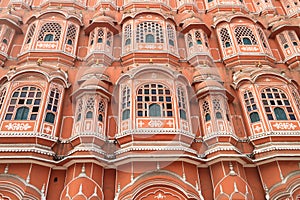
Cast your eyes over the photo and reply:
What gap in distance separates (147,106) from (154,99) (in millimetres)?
597

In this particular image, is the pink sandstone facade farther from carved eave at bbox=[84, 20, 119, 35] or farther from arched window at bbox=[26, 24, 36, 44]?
arched window at bbox=[26, 24, 36, 44]

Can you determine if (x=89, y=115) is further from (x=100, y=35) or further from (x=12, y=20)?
(x=12, y=20)

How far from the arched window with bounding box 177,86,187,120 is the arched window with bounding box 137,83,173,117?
46 centimetres

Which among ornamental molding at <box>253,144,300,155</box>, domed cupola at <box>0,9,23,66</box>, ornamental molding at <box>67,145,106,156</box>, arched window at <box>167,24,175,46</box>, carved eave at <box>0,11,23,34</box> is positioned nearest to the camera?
ornamental molding at <box>67,145,106,156</box>

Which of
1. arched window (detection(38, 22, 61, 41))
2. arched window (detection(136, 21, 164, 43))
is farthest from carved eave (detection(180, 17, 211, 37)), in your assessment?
arched window (detection(38, 22, 61, 41))

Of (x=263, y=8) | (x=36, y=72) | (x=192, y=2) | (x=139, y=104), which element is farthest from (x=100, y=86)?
(x=263, y=8)

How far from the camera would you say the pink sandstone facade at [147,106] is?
1219 cm

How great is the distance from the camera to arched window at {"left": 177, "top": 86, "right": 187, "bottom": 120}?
14.1 meters

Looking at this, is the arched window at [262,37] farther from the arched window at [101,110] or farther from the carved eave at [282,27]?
the arched window at [101,110]

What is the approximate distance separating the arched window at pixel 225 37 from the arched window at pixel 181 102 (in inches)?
223

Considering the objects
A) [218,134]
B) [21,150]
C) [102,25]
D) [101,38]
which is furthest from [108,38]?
[218,134]

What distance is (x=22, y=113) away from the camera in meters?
13.6

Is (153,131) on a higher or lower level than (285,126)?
lower

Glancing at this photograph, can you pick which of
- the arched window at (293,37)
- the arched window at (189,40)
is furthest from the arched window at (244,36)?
the arched window at (189,40)
